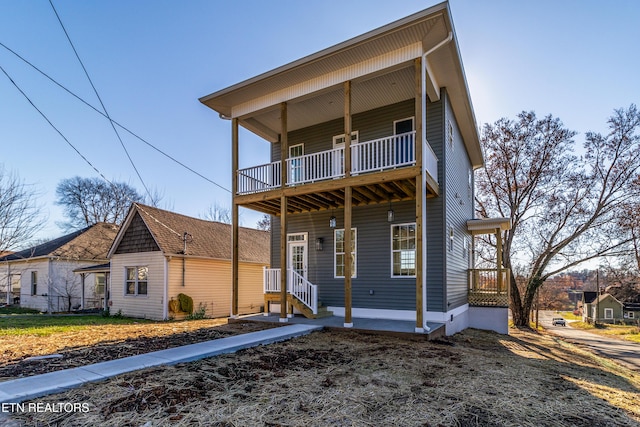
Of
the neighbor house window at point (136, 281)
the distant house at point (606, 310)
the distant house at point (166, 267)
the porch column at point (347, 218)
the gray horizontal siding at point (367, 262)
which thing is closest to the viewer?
the porch column at point (347, 218)

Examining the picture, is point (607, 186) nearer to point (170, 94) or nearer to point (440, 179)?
point (440, 179)

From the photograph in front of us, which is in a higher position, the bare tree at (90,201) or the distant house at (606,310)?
the bare tree at (90,201)

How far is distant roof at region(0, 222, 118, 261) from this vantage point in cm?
1925

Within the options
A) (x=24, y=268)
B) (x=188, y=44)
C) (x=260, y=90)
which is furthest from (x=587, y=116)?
(x=24, y=268)

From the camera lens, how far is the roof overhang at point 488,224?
1238 cm

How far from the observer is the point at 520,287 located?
23.3 m

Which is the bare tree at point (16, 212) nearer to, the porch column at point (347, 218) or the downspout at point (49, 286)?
the downspout at point (49, 286)

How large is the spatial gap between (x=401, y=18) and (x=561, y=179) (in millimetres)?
16320

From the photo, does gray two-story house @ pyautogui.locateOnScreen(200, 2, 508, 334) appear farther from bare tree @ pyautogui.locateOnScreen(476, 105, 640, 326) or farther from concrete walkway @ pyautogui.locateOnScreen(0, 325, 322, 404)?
bare tree @ pyautogui.locateOnScreen(476, 105, 640, 326)

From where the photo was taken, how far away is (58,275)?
19047 mm

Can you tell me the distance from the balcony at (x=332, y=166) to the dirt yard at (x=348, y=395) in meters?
4.77

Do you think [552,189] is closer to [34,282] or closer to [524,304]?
[524,304]

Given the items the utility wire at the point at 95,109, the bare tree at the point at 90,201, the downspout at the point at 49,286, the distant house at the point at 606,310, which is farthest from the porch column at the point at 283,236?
the distant house at the point at 606,310

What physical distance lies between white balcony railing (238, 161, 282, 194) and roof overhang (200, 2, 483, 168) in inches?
65.4
